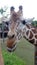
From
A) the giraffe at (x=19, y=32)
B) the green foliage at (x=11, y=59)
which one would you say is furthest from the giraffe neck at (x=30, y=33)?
the green foliage at (x=11, y=59)

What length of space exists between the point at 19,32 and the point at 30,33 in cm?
10

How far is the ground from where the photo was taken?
1.46 meters

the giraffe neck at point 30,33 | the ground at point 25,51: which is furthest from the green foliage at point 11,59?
the giraffe neck at point 30,33

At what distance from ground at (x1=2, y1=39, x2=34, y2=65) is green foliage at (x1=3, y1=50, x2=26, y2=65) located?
34 mm

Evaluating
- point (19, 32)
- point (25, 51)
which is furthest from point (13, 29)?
point (25, 51)

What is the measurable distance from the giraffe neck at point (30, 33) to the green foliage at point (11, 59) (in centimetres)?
18

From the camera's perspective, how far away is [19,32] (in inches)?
57.5

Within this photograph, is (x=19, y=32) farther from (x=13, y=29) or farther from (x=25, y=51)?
(x=25, y=51)

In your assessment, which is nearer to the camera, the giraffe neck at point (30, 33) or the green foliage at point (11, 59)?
the green foliage at point (11, 59)

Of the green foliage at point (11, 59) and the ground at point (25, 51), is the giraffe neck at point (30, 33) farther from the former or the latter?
the green foliage at point (11, 59)

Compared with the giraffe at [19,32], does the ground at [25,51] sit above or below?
below

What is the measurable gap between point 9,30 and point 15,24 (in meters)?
0.07

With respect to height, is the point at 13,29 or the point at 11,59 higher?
the point at 13,29

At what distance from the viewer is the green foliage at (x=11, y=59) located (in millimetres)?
1364
